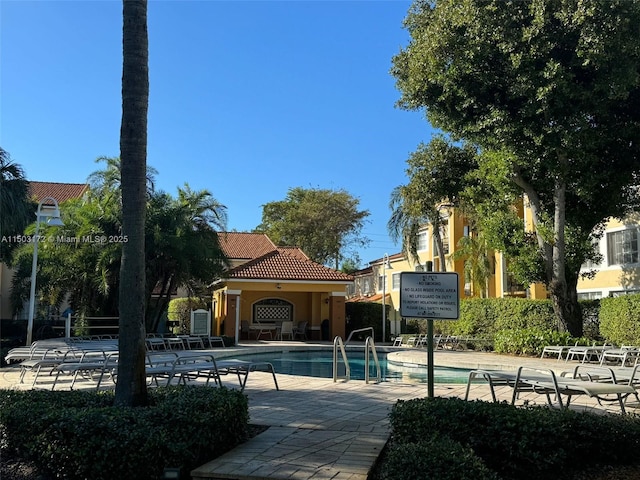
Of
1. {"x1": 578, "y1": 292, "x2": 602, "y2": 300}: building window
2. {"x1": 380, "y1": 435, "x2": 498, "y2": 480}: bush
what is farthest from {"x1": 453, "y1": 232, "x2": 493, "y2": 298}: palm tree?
{"x1": 380, "y1": 435, "x2": 498, "y2": 480}: bush

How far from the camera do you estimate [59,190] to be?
112 ft

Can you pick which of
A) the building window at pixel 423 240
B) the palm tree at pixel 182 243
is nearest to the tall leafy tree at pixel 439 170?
the palm tree at pixel 182 243

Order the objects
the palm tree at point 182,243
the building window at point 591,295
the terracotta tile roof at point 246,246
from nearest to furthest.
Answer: the palm tree at point 182,243 < the building window at point 591,295 < the terracotta tile roof at point 246,246

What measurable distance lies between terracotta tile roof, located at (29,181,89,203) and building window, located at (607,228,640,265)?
28.8 m

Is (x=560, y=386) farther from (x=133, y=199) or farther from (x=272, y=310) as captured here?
(x=272, y=310)

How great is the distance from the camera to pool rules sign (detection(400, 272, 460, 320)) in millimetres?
6441

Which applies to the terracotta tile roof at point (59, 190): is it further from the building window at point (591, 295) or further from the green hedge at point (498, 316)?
the building window at point (591, 295)

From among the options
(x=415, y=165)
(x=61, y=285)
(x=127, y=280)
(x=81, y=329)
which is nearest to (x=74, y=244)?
(x=61, y=285)

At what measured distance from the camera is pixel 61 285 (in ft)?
69.6

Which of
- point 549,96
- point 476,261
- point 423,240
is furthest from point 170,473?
point 423,240

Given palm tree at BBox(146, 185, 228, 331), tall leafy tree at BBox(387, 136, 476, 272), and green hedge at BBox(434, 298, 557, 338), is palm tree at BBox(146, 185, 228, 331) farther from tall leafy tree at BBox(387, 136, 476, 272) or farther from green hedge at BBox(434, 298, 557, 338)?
green hedge at BBox(434, 298, 557, 338)

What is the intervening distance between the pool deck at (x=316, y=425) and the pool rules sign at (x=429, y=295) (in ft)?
4.85

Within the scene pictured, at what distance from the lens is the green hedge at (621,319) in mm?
16969

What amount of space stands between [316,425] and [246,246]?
36.3 m
